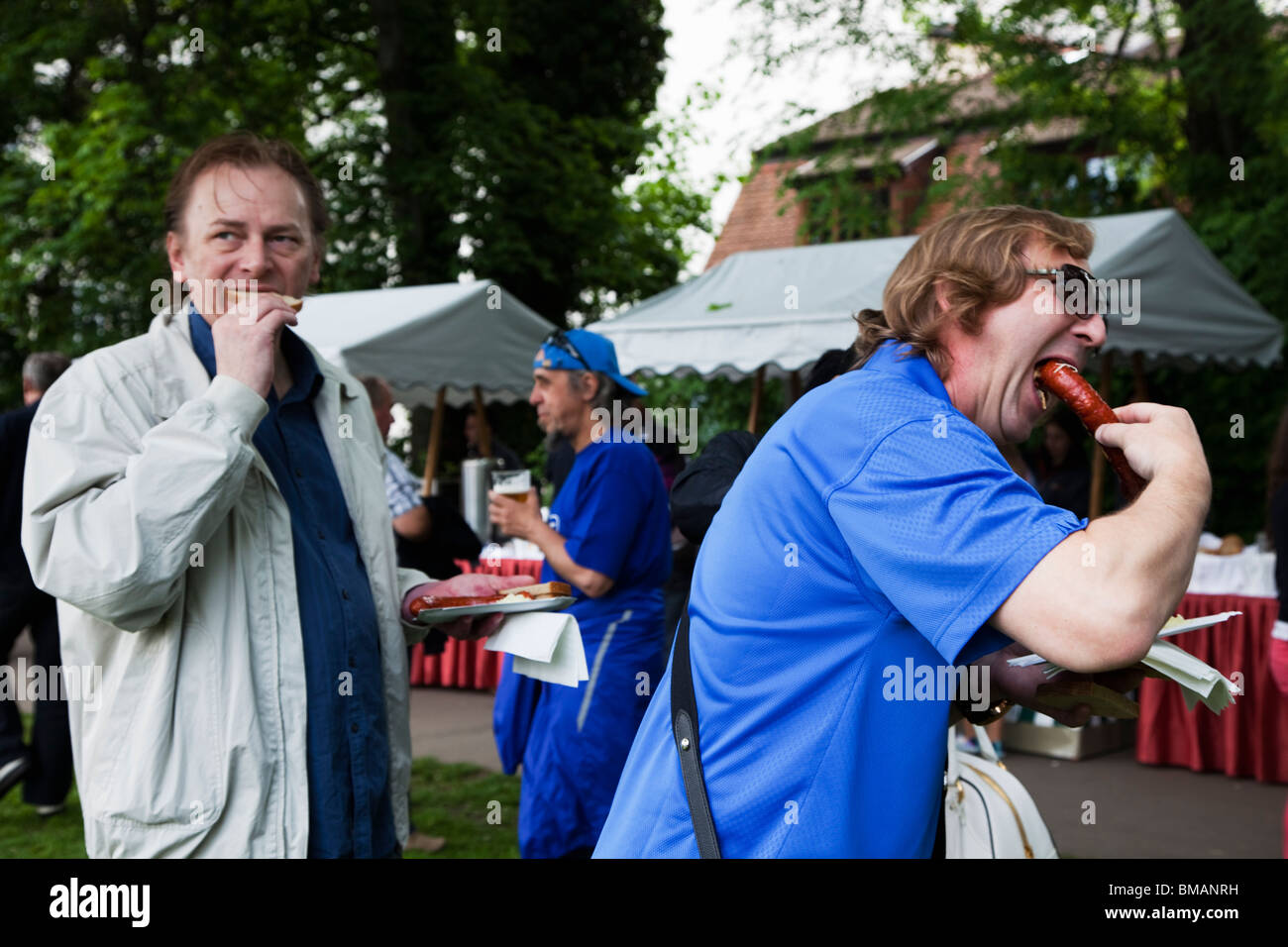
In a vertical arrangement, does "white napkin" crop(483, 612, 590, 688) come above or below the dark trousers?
above

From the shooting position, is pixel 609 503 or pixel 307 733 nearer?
pixel 307 733

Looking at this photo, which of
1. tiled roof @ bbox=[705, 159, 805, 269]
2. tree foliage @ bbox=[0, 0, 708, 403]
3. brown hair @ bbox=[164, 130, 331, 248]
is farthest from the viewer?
tiled roof @ bbox=[705, 159, 805, 269]

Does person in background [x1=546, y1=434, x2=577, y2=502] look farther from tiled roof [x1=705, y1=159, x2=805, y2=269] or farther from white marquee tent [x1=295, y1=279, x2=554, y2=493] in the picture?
tiled roof [x1=705, y1=159, x2=805, y2=269]

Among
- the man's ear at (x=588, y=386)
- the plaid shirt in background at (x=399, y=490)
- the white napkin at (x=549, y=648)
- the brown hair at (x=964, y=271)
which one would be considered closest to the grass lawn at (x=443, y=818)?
the plaid shirt in background at (x=399, y=490)

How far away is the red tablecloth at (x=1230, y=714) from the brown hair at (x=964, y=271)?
5.65 m

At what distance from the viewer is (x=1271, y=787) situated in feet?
22.3

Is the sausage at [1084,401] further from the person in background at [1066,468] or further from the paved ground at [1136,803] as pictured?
the person in background at [1066,468]

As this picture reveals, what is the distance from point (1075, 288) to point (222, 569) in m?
1.44

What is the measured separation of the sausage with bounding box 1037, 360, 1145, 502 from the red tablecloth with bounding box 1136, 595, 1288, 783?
5572 millimetres

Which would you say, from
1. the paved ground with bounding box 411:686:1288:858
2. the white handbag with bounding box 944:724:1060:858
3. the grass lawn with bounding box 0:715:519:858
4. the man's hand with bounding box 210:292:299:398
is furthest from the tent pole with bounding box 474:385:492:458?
the man's hand with bounding box 210:292:299:398

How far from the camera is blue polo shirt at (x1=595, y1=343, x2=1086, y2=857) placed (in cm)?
135
